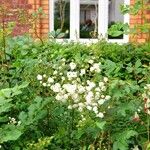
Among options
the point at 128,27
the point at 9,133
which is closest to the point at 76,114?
the point at 9,133

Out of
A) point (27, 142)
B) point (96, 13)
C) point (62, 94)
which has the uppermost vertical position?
point (96, 13)

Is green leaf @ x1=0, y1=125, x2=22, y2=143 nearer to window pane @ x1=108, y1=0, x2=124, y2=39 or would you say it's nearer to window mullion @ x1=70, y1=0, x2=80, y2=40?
window mullion @ x1=70, y1=0, x2=80, y2=40

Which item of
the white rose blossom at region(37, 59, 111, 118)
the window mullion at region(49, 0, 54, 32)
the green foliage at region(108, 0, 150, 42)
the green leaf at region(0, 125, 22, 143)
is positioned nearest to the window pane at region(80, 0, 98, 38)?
the window mullion at region(49, 0, 54, 32)

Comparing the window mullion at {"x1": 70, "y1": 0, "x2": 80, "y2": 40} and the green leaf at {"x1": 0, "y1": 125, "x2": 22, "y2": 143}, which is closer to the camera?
the green leaf at {"x1": 0, "y1": 125, "x2": 22, "y2": 143}

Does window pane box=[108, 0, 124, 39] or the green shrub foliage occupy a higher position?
window pane box=[108, 0, 124, 39]

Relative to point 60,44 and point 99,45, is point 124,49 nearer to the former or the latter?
point 99,45

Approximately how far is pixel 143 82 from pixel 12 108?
83 centimetres

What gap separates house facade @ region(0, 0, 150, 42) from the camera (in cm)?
762

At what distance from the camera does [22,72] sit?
10.9 ft

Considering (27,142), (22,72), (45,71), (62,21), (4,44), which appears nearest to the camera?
(27,142)

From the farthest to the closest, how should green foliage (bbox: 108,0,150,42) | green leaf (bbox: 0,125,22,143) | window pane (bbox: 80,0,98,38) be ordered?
window pane (bbox: 80,0,98,38) → green foliage (bbox: 108,0,150,42) → green leaf (bbox: 0,125,22,143)

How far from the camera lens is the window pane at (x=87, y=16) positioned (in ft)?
25.4

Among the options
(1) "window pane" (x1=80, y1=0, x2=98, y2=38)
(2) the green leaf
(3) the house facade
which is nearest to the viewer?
(2) the green leaf

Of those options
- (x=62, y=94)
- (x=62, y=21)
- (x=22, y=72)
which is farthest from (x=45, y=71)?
(x=62, y=21)
